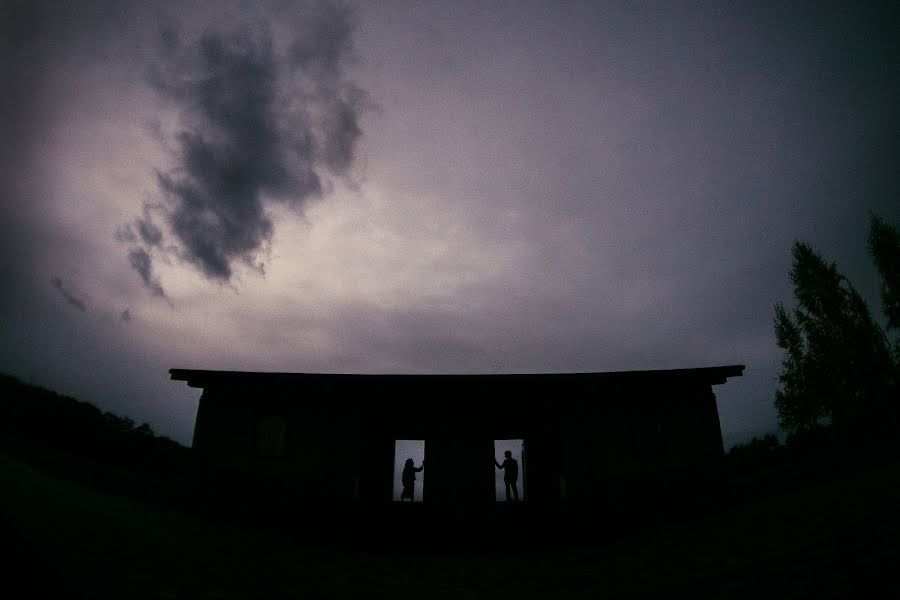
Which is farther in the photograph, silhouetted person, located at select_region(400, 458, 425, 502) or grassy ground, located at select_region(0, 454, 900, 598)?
silhouetted person, located at select_region(400, 458, 425, 502)

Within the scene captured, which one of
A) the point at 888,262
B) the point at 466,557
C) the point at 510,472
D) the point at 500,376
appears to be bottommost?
the point at 466,557

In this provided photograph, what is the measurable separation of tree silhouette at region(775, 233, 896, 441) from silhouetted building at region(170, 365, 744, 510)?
19.3 metres

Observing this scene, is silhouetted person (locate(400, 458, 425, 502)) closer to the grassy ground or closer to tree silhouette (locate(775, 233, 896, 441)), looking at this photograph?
the grassy ground

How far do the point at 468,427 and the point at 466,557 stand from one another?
4.36 metres

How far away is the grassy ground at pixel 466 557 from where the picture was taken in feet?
15.9

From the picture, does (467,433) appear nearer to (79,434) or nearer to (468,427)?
(468,427)

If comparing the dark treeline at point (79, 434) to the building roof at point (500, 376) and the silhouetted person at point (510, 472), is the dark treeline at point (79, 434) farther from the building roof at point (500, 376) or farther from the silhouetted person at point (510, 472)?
the silhouetted person at point (510, 472)

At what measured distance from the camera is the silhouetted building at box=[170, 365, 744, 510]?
12.6 metres

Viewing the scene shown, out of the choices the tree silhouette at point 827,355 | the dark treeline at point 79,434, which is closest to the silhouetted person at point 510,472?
the dark treeline at point 79,434

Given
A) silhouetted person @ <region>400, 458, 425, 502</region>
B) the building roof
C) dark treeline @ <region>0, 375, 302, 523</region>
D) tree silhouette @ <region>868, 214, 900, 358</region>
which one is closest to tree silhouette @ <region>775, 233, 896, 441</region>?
tree silhouette @ <region>868, 214, 900, 358</region>

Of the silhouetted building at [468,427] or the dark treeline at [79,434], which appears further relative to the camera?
the dark treeline at [79,434]

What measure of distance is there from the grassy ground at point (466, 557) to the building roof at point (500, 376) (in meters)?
3.50

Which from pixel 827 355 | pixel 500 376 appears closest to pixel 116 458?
pixel 500 376

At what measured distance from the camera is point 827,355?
27.6 metres
